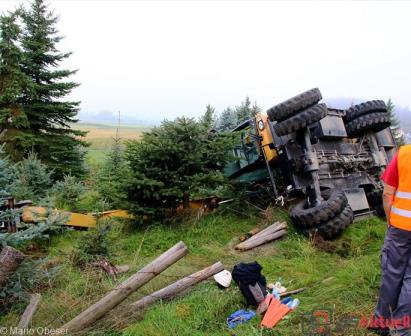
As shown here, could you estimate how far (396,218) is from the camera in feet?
10.9

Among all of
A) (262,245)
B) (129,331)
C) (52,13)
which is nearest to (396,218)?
(129,331)

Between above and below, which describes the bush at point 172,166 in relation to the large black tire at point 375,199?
above

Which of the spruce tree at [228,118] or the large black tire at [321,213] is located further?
the spruce tree at [228,118]

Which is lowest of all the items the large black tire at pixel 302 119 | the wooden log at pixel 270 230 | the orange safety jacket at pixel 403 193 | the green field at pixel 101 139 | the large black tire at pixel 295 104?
the wooden log at pixel 270 230

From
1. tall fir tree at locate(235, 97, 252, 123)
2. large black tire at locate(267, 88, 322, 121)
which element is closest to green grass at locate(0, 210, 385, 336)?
large black tire at locate(267, 88, 322, 121)

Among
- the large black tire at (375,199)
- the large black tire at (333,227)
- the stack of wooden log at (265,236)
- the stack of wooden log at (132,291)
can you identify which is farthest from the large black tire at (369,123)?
the stack of wooden log at (132,291)

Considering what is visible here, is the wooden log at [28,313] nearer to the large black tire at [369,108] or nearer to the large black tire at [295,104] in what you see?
the large black tire at [295,104]

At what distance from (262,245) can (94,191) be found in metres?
7.02

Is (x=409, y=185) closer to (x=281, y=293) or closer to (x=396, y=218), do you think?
(x=396, y=218)

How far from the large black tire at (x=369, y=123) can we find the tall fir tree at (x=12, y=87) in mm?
9972

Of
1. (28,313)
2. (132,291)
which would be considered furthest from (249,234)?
(28,313)

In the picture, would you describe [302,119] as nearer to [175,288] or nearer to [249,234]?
[249,234]

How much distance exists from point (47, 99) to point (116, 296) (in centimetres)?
1106

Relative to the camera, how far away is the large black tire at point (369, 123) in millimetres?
8289
